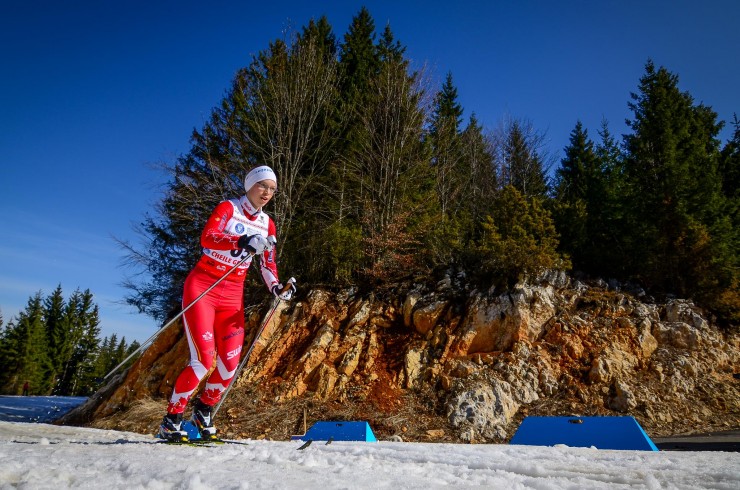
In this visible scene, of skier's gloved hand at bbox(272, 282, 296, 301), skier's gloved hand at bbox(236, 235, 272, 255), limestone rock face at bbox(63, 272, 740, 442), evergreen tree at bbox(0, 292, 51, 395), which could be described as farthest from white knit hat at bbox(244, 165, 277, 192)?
evergreen tree at bbox(0, 292, 51, 395)

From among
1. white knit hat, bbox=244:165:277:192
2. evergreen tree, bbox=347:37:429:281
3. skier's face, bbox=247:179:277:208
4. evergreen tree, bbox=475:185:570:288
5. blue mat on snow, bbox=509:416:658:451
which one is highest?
evergreen tree, bbox=347:37:429:281

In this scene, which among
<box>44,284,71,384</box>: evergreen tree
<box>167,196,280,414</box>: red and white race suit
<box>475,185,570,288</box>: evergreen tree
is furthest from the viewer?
<box>44,284,71,384</box>: evergreen tree

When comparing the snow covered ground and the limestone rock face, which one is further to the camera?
the limestone rock face

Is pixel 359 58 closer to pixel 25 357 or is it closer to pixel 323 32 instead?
pixel 323 32

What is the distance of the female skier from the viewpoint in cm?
368

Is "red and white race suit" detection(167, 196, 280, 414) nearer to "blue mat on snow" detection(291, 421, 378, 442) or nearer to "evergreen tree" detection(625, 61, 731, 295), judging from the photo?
"blue mat on snow" detection(291, 421, 378, 442)

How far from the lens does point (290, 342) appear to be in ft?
32.0

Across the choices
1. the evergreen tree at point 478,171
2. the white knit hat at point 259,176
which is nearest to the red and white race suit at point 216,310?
the white knit hat at point 259,176

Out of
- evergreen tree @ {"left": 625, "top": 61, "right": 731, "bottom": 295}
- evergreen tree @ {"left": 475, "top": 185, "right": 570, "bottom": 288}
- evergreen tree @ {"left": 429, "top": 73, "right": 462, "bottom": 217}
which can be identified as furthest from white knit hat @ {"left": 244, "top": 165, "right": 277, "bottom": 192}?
evergreen tree @ {"left": 625, "top": 61, "right": 731, "bottom": 295}

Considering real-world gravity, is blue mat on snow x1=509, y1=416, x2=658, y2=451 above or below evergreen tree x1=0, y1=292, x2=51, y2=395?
below

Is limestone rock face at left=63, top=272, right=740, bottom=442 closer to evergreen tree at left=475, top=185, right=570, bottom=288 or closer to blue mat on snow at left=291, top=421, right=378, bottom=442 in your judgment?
evergreen tree at left=475, top=185, right=570, bottom=288

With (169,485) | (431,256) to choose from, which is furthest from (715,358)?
(169,485)

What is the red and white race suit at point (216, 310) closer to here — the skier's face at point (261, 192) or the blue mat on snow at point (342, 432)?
the skier's face at point (261, 192)

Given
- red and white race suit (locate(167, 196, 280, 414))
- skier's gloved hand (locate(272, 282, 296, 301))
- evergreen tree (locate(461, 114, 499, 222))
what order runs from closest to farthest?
1. red and white race suit (locate(167, 196, 280, 414))
2. skier's gloved hand (locate(272, 282, 296, 301))
3. evergreen tree (locate(461, 114, 499, 222))
